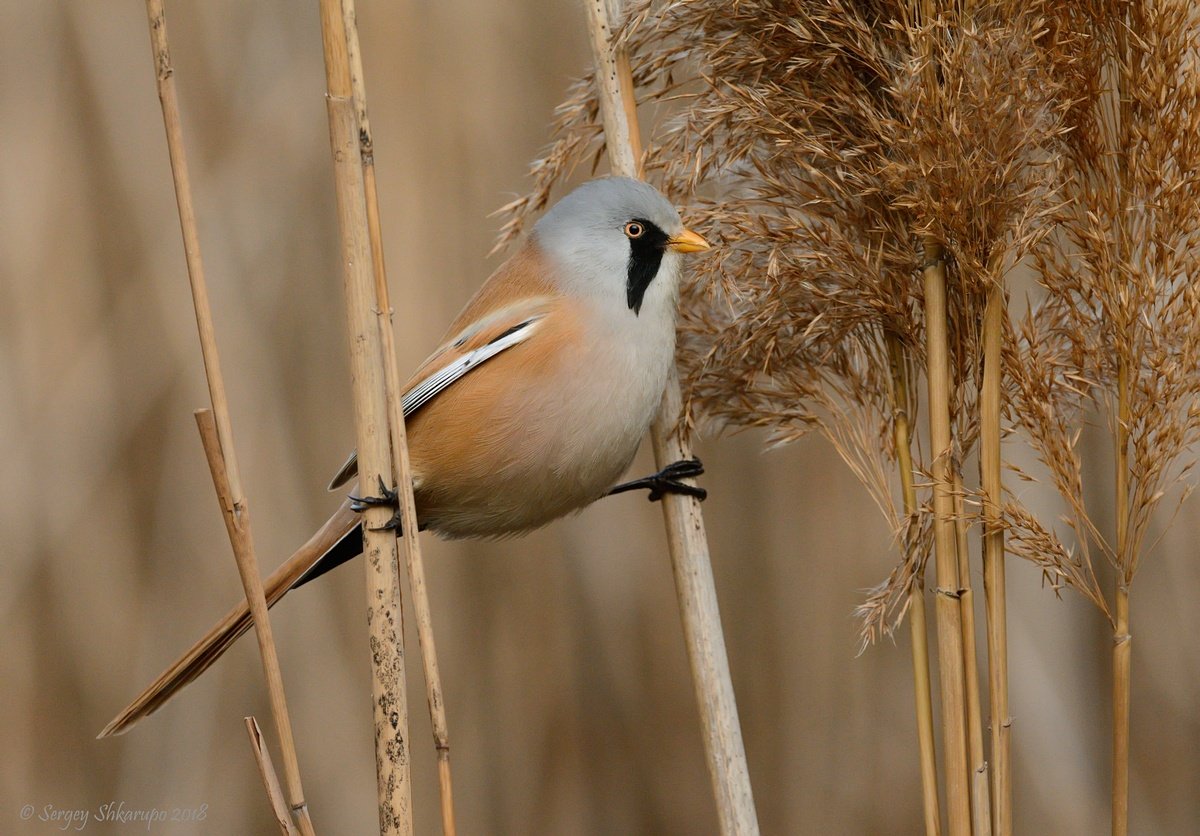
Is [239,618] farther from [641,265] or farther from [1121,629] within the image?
[1121,629]

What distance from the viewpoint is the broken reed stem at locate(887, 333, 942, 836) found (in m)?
1.18

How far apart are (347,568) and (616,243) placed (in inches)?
38.8

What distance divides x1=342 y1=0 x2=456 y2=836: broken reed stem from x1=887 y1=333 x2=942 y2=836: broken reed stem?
21.3 inches

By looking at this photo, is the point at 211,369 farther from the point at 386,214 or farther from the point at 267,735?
the point at 267,735

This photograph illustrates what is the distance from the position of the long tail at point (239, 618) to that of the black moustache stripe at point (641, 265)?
1.58 feet

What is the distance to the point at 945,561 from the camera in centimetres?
114

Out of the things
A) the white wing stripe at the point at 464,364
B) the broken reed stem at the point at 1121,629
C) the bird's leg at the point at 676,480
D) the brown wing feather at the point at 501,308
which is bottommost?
the broken reed stem at the point at 1121,629

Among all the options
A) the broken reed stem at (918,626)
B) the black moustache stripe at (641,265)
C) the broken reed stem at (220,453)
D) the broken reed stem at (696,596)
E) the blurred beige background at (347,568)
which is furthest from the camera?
the blurred beige background at (347,568)

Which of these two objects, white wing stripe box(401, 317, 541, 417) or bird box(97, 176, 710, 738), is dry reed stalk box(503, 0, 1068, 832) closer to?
bird box(97, 176, 710, 738)

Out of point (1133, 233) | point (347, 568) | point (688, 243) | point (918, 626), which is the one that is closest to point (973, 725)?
point (918, 626)

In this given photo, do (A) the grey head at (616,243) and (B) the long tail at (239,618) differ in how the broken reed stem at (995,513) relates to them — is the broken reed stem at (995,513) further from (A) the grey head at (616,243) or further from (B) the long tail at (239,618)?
(B) the long tail at (239,618)

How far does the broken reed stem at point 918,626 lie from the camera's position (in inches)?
46.4

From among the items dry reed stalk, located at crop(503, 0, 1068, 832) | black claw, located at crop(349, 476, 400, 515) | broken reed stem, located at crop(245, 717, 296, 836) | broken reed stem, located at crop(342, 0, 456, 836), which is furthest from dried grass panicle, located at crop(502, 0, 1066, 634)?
broken reed stem, located at crop(245, 717, 296, 836)

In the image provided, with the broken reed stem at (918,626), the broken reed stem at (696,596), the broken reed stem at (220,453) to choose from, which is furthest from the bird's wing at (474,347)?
the broken reed stem at (918,626)
